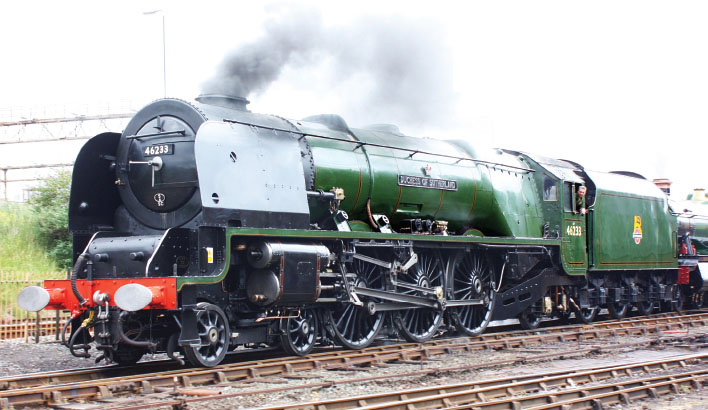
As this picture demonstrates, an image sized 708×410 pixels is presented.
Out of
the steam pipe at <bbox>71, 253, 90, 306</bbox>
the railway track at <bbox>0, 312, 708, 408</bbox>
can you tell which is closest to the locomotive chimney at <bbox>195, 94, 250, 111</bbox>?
the steam pipe at <bbox>71, 253, 90, 306</bbox>

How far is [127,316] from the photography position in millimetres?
8750

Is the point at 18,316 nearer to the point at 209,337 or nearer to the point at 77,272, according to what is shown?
the point at 77,272

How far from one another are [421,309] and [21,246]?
11.7m

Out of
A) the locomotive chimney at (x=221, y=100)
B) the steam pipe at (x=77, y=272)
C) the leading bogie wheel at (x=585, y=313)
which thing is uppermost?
the locomotive chimney at (x=221, y=100)

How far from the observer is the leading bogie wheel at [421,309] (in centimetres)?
1204

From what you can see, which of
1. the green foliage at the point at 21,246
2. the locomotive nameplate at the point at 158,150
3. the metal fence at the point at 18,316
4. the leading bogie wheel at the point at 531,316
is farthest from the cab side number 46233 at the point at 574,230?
the green foliage at the point at 21,246

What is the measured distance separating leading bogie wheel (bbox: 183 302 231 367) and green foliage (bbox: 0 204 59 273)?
34.7 feet

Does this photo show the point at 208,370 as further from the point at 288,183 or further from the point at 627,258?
the point at 627,258

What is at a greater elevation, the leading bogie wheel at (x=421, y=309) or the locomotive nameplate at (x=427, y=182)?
the locomotive nameplate at (x=427, y=182)

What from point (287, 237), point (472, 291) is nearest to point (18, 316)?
point (287, 237)

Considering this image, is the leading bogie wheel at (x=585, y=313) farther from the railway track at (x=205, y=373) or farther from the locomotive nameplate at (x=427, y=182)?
the locomotive nameplate at (x=427, y=182)

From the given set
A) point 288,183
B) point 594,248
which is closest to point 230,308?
point 288,183

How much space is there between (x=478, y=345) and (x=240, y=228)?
15.3 feet

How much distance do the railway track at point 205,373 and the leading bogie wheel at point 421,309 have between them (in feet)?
1.04
